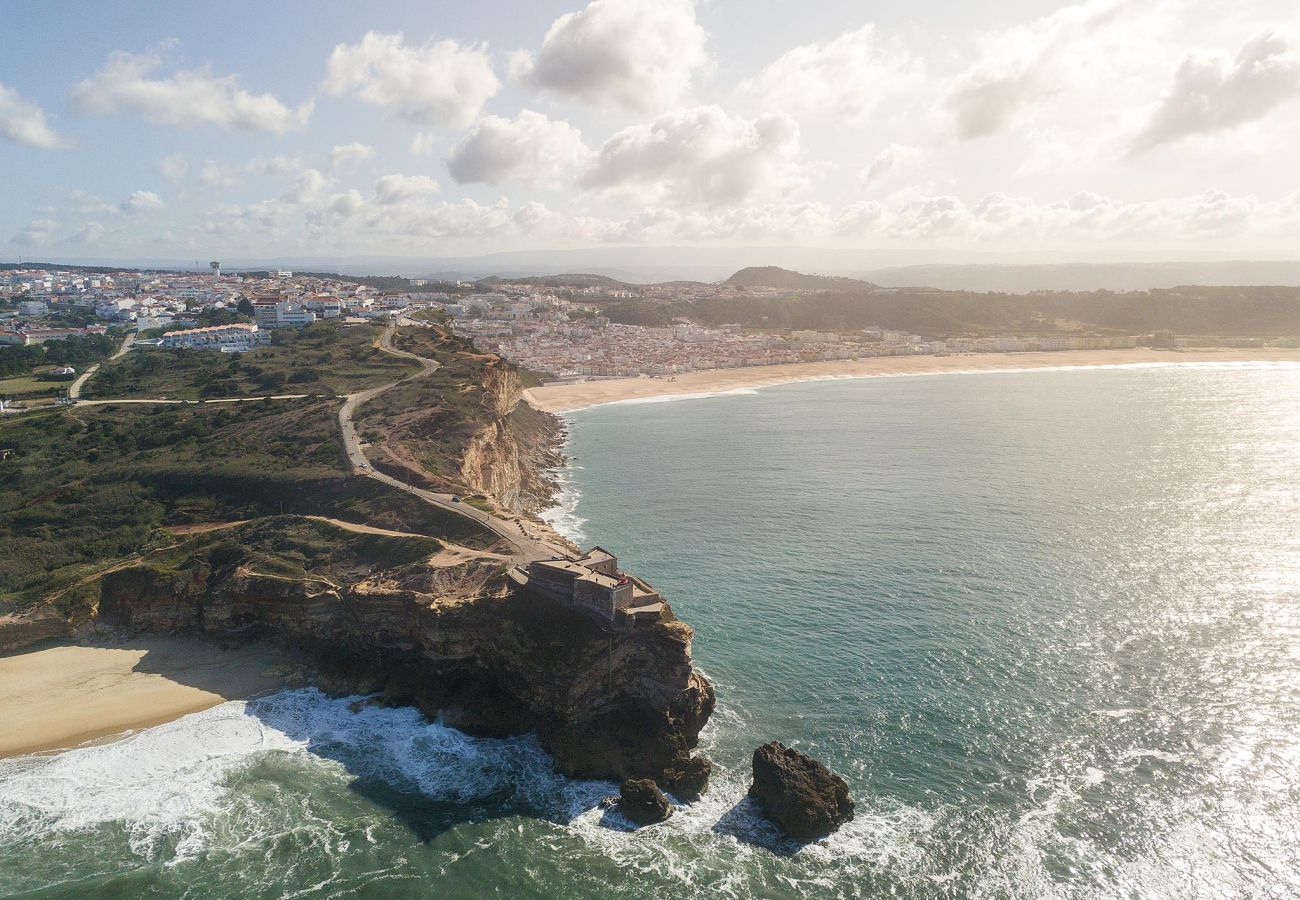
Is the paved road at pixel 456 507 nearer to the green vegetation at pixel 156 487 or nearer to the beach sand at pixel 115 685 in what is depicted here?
the green vegetation at pixel 156 487

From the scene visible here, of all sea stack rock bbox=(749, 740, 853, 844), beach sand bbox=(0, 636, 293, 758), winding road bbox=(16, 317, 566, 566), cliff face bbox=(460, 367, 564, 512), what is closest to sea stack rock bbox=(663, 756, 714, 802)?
sea stack rock bbox=(749, 740, 853, 844)

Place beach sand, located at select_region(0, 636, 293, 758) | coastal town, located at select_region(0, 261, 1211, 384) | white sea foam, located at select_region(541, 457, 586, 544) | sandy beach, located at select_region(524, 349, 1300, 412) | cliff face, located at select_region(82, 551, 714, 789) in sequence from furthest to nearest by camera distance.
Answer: sandy beach, located at select_region(524, 349, 1300, 412), coastal town, located at select_region(0, 261, 1211, 384), white sea foam, located at select_region(541, 457, 586, 544), beach sand, located at select_region(0, 636, 293, 758), cliff face, located at select_region(82, 551, 714, 789)

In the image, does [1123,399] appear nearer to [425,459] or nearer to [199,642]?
[425,459]

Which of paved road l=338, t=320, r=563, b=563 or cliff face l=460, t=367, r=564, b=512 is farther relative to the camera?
cliff face l=460, t=367, r=564, b=512

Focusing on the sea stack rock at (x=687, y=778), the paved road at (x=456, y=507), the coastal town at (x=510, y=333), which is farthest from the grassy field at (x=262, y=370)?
the sea stack rock at (x=687, y=778)

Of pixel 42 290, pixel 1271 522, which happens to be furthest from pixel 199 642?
pixel 42 290

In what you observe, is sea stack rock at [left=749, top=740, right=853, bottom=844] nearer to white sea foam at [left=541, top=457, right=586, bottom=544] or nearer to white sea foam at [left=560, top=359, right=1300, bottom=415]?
white sea foam at [left=541, top=457, right=586, bottom=544]
